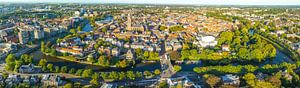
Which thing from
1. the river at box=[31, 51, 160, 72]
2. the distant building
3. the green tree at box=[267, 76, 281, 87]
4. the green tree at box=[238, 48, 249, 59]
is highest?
the green tree at box=[238, 48, 249, 59]

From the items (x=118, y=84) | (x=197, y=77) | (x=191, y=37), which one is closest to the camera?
(x=118, y=84)

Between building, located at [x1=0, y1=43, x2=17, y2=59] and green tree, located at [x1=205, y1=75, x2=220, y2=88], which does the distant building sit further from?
green tree, located at [x1=205, y1=75, x2=220, y2=88]

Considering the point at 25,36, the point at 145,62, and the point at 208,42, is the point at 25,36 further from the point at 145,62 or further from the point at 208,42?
the point at 208,42

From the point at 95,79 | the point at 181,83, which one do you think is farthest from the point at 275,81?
the point at 95,79

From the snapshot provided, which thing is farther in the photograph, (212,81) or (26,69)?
(26,69)

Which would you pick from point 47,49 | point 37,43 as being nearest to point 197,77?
point 47,49

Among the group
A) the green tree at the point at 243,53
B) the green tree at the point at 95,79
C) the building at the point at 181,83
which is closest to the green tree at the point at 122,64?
the green tree at the point at 95,79

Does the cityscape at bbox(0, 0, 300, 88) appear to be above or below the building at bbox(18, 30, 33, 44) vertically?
below

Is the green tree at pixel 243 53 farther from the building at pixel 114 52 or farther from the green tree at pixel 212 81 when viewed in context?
the building at pixel 114 52

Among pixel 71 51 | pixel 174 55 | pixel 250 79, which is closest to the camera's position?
pixel 250 79

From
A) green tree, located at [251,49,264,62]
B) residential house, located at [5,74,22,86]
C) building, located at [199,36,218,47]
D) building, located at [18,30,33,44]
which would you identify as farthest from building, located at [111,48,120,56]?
green tree, located at [251,49,264,62]

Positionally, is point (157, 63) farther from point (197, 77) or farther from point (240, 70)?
point (240, 70)
